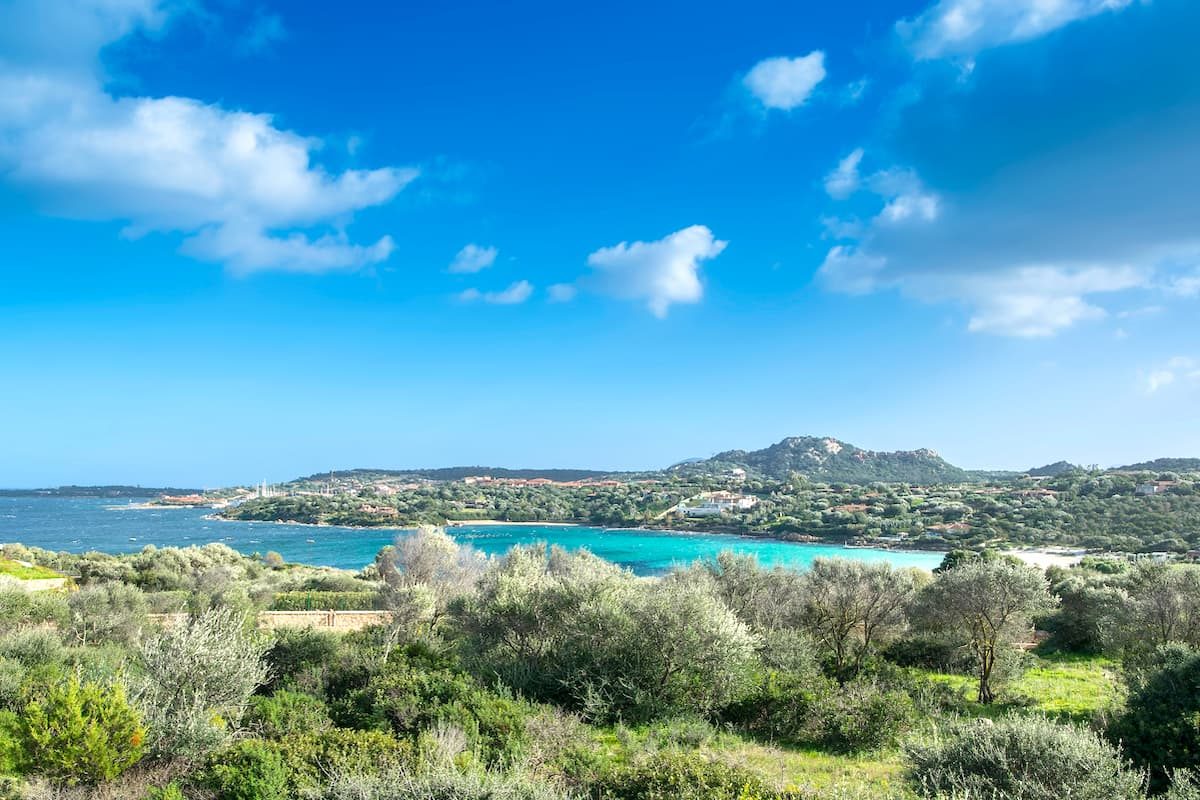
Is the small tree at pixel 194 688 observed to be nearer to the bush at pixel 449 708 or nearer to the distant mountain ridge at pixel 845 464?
the bush at pixel 449 708

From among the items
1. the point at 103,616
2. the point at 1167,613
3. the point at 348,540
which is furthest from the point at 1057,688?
the point at 348,540

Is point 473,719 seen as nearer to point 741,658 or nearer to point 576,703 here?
point 576,703

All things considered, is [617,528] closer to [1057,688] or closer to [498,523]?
[498,523]

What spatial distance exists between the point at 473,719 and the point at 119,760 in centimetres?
477

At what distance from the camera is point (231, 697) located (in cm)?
1062

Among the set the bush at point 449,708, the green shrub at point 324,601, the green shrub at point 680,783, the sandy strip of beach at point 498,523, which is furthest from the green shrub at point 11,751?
the sandy strip of beach at point 498,523

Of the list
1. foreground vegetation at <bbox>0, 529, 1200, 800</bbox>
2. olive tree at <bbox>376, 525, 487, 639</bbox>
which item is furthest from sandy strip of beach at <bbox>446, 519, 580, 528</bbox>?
foreground vegetation at <bbox>0, 529, 1200, 800</bbox>

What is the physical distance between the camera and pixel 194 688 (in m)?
10.4

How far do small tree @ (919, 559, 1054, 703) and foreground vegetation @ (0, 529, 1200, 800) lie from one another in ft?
0.22

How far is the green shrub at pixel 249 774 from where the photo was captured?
308 inches

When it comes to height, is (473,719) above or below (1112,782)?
below

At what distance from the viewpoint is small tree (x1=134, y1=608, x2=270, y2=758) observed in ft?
30.9

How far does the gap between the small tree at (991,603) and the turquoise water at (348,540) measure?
121ft

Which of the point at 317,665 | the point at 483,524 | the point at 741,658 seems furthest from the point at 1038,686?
the point at 483,524
